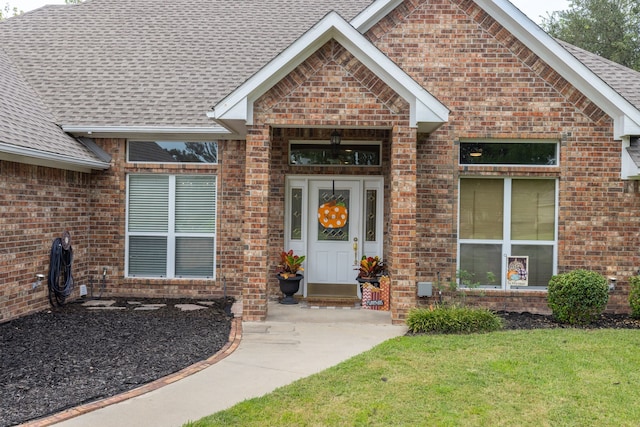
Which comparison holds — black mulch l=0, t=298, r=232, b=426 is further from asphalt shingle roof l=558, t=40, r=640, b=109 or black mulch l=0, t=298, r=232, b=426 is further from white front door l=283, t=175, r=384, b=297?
asphalt shingle roof l=558, t=40, r=640, b=109

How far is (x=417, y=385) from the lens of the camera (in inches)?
192

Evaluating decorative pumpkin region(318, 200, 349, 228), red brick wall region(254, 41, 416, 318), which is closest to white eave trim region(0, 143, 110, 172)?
red brick wall region(254, 41, 416, 318)

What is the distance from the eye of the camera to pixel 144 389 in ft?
15.5

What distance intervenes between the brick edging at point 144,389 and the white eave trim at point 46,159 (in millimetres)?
4011

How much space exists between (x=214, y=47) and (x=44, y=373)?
8294 millimetres

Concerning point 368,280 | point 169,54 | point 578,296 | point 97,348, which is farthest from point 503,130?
point 169,54

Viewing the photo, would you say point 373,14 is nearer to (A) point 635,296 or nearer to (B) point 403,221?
(B) point 403,221

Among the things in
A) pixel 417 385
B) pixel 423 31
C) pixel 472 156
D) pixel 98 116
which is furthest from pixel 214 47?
pixel 417 385

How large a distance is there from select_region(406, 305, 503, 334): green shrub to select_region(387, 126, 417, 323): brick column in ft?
0.94

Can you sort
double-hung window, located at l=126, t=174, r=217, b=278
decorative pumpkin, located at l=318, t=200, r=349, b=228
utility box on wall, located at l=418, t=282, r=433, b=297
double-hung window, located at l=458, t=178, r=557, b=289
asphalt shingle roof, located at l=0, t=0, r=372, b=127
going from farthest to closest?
1. asphalt shingle roof, located at l=0, t=0, r=372, b=127
2. decorative pumpkin, located at l=318, t=200, r=349, b=228
3. double-hung window, located at l=126, t=174, r=217, b=278
4. double-hung window, located at l=458, t=178, r=557, b=289
5. utility box on wall, located at l=418, t=282, r=433, b=297

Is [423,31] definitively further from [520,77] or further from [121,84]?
[121,84]

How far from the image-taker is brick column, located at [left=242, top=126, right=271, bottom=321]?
24.4 feet

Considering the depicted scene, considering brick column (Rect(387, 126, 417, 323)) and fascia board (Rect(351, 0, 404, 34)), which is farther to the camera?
fascia board (Rect(351, 0, 404, 34))

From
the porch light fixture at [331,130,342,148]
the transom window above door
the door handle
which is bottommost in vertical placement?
the door handle
